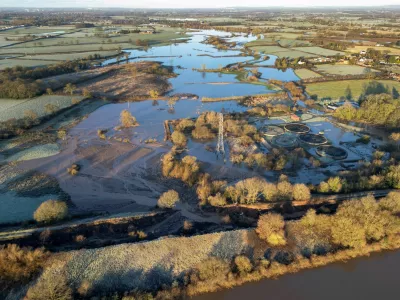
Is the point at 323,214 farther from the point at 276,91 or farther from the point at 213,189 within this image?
the point at 276,91

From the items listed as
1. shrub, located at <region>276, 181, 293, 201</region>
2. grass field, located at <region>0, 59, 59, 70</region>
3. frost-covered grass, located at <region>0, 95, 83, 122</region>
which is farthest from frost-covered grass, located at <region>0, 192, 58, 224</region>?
grass field, located at <region>0, 59, 59, 70</region>

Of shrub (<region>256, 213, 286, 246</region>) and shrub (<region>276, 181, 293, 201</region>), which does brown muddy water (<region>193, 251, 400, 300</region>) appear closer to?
shrub (<region>256, 213, 286, 246</region>)

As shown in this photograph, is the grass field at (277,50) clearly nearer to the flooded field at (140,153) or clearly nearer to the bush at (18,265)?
the flooded field at (140,153)

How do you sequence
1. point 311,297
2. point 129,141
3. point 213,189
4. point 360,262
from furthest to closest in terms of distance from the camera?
point 129,141
point 213,189
point 360,262
point 311,297

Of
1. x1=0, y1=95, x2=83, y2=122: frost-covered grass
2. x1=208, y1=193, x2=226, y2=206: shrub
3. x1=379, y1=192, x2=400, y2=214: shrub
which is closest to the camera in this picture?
x1=379, y1=192, x2=400, y2=214: shrub

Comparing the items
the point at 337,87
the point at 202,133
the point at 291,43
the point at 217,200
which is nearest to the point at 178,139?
the point at 202,133

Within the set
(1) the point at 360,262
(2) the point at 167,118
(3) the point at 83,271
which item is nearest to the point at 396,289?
(1) the point at 360,262
